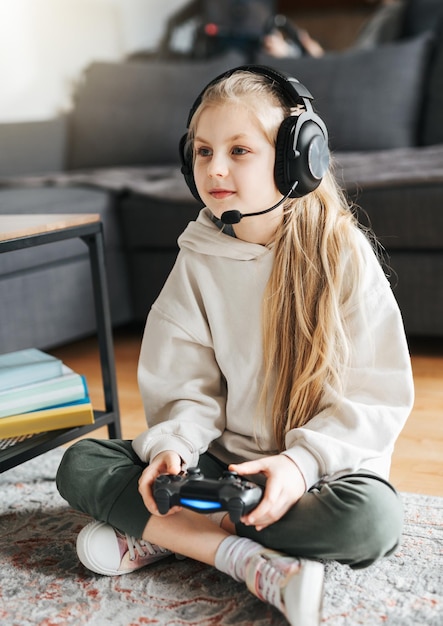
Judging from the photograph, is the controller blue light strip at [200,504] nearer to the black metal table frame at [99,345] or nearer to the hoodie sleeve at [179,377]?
the hoodie sleeve at [179,377]

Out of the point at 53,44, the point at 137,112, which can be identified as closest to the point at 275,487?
the point at 137,112

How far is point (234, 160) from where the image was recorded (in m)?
0.99

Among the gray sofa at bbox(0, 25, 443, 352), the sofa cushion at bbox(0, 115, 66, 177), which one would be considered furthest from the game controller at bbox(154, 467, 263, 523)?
the sofa cushion at bbox(0, 115, 66, 177)

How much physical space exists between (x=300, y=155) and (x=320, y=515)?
0.41 meters

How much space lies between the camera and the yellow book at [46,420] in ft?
3.87

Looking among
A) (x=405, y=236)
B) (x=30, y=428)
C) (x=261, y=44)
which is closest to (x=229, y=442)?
(x=30, y=428)

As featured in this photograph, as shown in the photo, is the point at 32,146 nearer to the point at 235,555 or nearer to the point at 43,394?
the point at 43,394

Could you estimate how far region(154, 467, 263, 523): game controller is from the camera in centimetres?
84

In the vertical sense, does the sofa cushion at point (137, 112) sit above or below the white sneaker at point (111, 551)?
above

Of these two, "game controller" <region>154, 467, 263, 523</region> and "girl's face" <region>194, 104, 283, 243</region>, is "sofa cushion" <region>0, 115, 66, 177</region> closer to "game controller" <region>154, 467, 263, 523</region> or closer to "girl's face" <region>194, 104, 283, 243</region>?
"girl's face" <region>194, 104, 283, 243</region>

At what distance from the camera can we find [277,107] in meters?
1.00

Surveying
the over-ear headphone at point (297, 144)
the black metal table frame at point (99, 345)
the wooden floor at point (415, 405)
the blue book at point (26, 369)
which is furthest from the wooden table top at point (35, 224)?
the wooden floor at point (415, 405)

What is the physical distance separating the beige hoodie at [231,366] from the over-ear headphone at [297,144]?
105mm

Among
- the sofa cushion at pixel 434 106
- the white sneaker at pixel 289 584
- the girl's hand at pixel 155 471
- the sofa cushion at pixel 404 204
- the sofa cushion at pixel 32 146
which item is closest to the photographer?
the white sneaker at pixel 289 584
